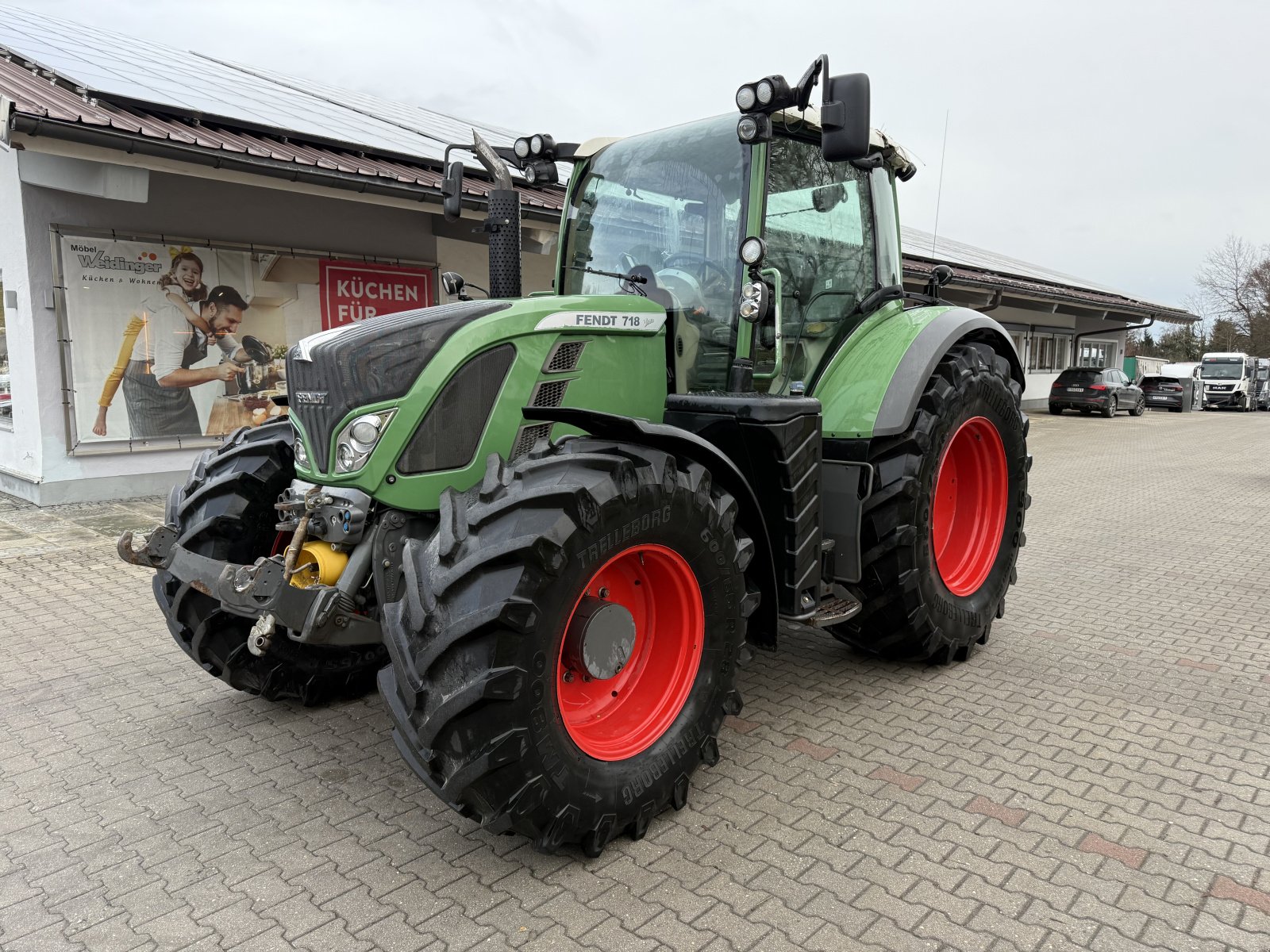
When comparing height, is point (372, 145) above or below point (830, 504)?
above

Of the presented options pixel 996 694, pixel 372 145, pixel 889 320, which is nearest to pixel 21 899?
pixel 996 694

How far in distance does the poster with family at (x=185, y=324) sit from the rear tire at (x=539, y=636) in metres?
6.43

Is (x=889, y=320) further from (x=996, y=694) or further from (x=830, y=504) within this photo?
(x=996, y=694)

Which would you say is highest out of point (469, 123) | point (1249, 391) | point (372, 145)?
point (469, 123)

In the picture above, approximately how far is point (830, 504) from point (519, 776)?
199 cm

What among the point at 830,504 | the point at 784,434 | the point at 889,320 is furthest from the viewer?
the point at 889,320

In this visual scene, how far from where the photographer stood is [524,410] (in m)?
2.95

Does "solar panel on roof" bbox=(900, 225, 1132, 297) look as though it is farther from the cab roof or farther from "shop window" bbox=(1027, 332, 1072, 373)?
the cab roof

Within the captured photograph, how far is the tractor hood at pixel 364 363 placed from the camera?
2750 mm

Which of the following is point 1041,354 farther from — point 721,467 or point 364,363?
point 364,363

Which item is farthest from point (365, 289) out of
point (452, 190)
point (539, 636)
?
point (539, 636)

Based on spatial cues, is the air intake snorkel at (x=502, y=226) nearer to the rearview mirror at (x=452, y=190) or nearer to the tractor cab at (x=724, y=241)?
the rearview mirror at (x=452, y=190)

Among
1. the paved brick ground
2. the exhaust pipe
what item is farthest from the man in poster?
the exhaust pipe

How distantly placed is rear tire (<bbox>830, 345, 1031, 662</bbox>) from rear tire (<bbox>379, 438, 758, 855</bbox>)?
1234 mm
